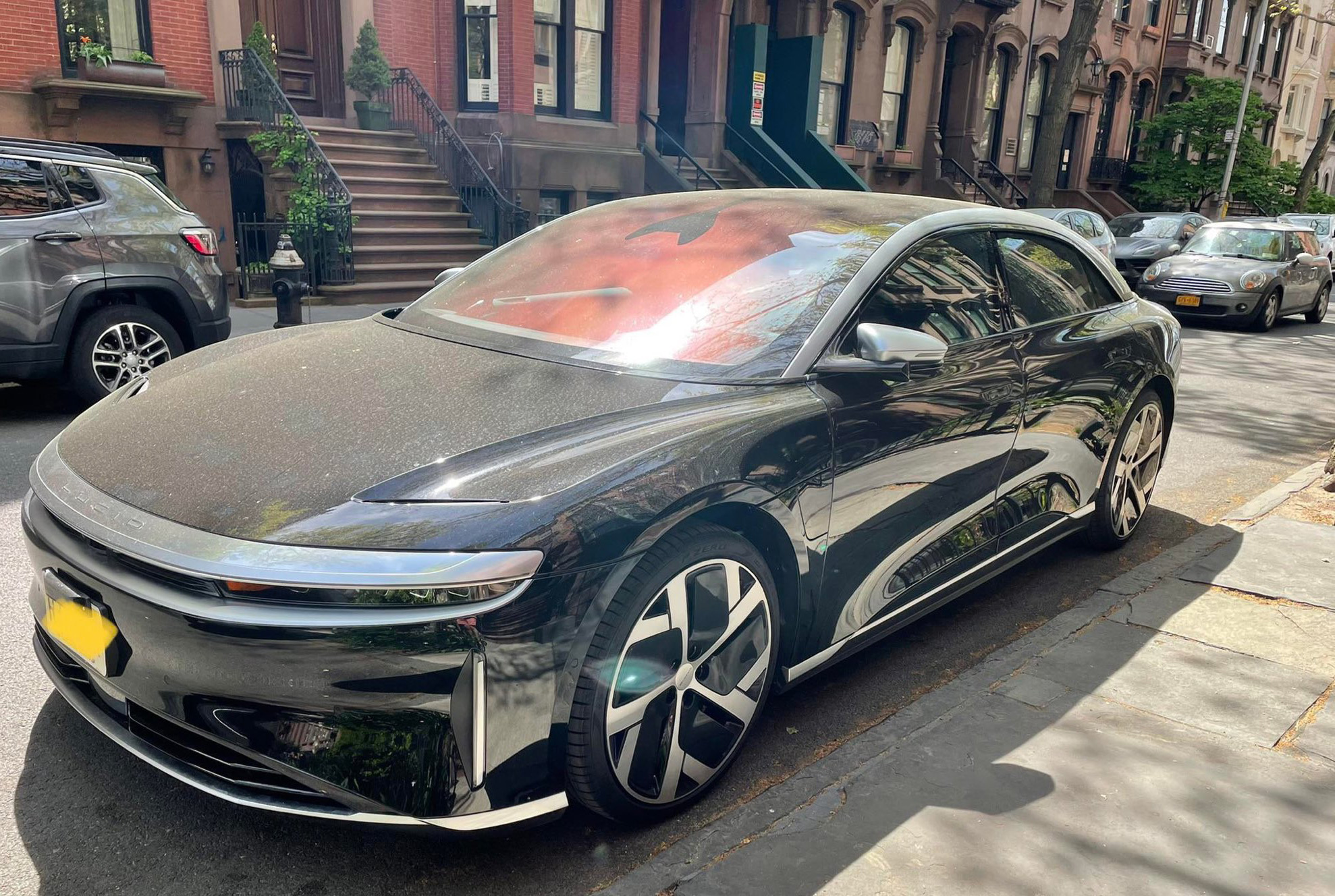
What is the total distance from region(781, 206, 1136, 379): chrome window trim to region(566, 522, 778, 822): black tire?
2.22ft

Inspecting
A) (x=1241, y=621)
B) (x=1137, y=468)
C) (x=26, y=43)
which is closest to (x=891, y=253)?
(x=1241, y=621)

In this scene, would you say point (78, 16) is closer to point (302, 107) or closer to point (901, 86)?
A: point (302, 107)

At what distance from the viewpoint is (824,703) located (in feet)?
11.7

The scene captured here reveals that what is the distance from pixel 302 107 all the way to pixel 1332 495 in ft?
50.1

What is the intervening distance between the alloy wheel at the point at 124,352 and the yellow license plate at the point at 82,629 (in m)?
4.93

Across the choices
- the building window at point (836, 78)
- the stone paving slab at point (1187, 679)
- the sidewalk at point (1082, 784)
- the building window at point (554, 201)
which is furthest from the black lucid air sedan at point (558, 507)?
the building window at point (836, 78)

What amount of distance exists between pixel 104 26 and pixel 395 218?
13.7 feet

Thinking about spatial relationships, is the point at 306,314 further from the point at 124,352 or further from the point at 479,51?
the point at 479,51

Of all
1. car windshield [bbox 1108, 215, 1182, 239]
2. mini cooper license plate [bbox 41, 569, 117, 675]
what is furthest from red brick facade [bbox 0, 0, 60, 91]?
car windshield [bbox 1108, 215, 1182, 239]

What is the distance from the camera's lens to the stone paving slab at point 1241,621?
3.97 metres

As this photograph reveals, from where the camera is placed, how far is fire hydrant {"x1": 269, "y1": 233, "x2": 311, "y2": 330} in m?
10.3

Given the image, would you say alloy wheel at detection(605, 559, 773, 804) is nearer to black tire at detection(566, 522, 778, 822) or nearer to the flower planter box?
black tire at detection(566, 522, 778, 822)

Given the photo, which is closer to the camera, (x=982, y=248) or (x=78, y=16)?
(x=982, y=248)

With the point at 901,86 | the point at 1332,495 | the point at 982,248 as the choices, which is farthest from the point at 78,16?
the point at 901,86
